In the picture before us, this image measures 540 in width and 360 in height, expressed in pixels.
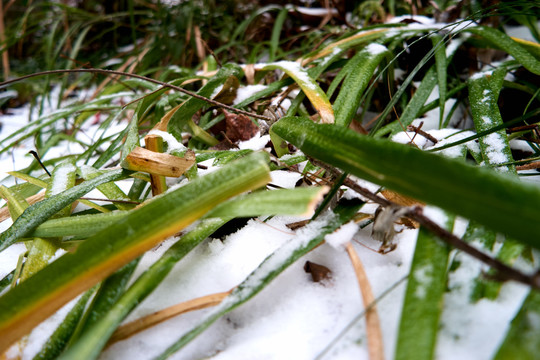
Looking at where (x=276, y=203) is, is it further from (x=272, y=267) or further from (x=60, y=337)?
(x=60, y=337)

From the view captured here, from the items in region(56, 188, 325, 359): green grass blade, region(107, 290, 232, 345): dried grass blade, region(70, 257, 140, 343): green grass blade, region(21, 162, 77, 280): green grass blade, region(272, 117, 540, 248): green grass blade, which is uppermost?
region(272, 117, 540, 248): green grass blade

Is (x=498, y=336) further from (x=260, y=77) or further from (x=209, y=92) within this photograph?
(x=260, y=77)

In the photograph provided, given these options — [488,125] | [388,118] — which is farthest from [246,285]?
[388,118]

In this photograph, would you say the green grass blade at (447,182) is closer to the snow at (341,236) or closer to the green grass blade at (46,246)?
the snow at (341,236)

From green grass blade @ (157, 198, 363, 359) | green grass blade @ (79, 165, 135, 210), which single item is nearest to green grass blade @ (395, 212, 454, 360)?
green grass blade @ (157, 198, 363, 359)

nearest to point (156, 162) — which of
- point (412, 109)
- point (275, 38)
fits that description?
point (412, 109)

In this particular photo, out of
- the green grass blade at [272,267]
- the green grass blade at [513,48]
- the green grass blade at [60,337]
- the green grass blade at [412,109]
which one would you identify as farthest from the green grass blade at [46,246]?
the green grass blade at [513,48]

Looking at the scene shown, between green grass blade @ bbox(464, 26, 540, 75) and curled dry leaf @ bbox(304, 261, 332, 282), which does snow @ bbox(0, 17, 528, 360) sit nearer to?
curled dry leaf @ bbox(304, 261, 332, 282)
